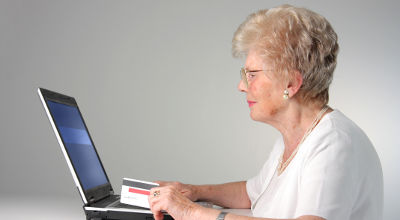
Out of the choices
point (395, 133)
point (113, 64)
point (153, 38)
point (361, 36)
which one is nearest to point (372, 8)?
point (361, 36)

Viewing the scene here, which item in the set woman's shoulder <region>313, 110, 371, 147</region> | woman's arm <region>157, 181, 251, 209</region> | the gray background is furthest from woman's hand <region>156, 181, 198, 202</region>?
the gray background

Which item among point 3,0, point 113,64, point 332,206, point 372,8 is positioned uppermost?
point 3,0

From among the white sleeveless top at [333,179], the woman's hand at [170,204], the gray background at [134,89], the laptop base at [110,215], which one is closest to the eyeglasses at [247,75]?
the white sleeveless top at [333,179]

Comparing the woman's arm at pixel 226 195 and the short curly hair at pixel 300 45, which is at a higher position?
the short curly hair at pixel 300 45

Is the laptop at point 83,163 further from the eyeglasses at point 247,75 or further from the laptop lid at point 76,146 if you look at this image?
the eyeglasses at point 247,75

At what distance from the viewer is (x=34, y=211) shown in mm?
1396

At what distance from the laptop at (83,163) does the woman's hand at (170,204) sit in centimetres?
5

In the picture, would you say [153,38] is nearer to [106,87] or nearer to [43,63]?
[106,87]

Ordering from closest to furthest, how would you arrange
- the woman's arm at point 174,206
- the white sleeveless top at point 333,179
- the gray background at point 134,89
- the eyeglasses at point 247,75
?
the white sleeveless top at point 333,179, the woman's arm at point 174,206, the eyeglasses at point 247,75, the gray background at point 134,89

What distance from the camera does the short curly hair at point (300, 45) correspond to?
1.42 metres

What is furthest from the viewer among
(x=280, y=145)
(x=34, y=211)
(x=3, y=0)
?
(x=3, y=0)

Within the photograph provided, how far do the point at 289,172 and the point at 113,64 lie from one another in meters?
3.21

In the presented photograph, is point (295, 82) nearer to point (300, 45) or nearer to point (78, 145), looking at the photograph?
point (300, 45)

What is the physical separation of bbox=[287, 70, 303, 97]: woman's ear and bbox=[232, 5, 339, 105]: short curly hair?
0.01 m
